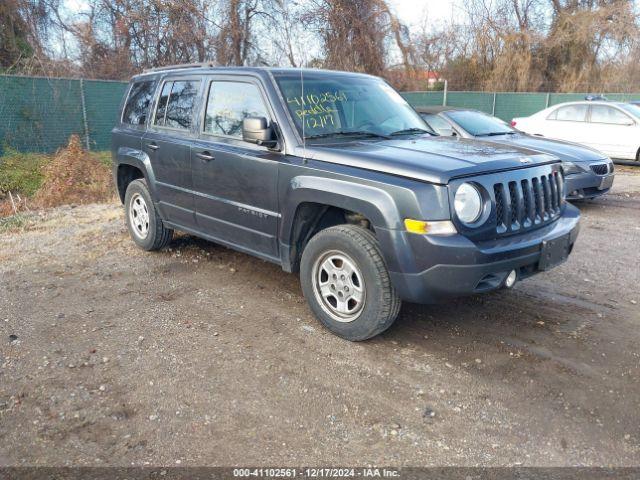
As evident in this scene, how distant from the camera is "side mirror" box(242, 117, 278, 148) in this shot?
4.11 m

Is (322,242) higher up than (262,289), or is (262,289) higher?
(322,242)

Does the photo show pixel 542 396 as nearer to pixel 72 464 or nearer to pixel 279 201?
pixel 279 201

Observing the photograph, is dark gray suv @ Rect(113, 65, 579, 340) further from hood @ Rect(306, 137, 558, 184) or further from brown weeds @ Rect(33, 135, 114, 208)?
brown weeds @ Rect(33, 135, 114, 208)

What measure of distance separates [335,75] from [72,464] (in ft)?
11.9

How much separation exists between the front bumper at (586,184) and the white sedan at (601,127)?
4.39 metres

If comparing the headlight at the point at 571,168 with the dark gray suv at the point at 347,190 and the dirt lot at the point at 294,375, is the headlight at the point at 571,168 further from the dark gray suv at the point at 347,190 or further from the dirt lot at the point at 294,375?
the dark gray suv at the point at 347,190

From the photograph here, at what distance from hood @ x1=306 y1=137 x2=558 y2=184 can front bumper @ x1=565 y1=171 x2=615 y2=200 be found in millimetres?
4310

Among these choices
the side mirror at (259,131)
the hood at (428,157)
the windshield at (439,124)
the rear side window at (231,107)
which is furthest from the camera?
the windshield at (439,124)

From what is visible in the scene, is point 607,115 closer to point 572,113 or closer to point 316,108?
point 572,113

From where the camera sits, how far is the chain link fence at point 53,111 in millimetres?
12617

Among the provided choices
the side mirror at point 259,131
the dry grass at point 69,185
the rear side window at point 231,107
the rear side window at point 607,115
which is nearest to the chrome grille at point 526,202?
the side mirror at point 259,131

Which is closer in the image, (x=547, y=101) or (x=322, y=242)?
(x=322, y=242)

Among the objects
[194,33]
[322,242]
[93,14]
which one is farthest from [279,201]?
[93,14]

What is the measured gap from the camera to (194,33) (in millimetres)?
18844
